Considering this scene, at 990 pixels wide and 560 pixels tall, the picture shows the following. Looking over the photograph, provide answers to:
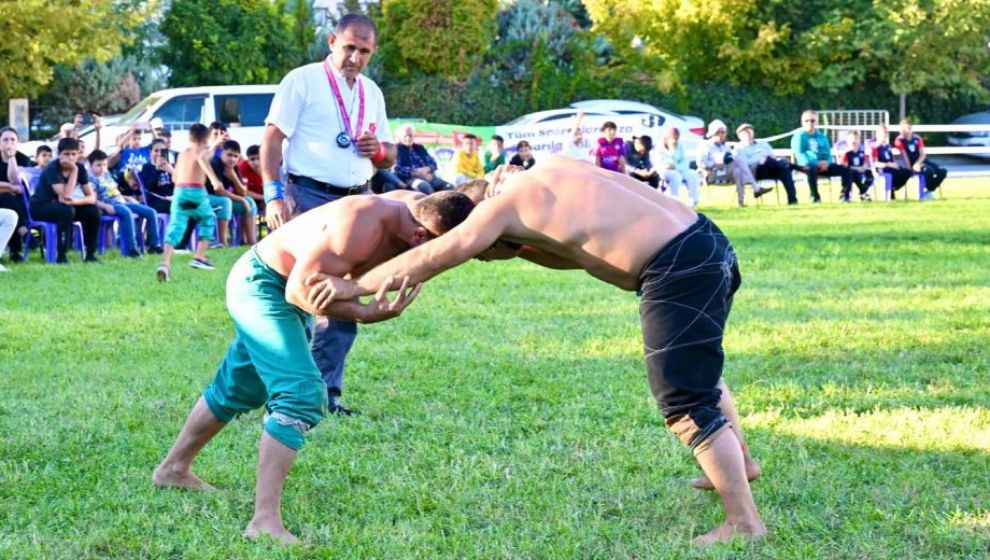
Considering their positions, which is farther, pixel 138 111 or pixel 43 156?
pixel 138 111

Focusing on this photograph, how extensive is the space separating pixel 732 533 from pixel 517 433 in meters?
1.87

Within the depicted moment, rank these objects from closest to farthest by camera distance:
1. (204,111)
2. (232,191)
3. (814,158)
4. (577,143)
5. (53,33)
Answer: (232,191), (814,158), (204,111), (577,143), (53,33)

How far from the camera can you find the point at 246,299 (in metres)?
5.23

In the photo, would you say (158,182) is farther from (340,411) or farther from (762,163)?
(340,411)

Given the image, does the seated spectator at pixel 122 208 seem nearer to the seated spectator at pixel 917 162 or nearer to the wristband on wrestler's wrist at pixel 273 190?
the wristband on wrestler's wrist at pixel 273 190

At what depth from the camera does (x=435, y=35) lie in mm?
37469

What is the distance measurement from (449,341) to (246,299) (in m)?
4.16

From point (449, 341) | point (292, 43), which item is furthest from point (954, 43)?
point (449, 341)

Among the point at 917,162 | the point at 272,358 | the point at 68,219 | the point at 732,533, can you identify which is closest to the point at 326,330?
the point at 272,358

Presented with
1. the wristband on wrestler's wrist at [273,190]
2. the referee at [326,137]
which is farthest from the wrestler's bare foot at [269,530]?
the wristband on wrestler's wrist at [273,190]

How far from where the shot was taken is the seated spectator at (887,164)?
956 inches

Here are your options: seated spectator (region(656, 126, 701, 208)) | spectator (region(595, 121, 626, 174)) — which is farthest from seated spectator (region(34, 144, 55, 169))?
seated spectator (region(656, 126, 701, 208))

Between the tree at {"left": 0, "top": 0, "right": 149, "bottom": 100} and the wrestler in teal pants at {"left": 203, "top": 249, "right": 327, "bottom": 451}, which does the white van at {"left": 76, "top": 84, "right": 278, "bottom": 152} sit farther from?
the wrestler in teal pants at {"left": 203, "top": 249, "right": 327, "bottom": 451}

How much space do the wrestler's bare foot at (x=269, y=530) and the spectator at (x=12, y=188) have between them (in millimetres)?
10859
